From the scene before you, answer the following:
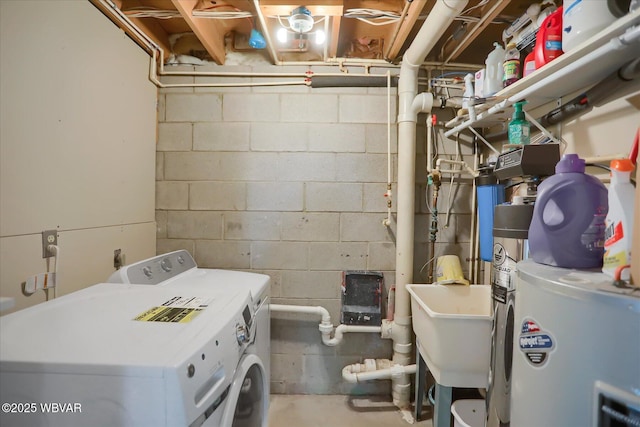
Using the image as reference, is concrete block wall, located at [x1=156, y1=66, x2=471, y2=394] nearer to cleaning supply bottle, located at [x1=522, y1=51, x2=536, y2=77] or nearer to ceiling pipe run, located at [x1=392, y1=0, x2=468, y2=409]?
ceiling pipe run, located at [x1=392, y1=0, x2=468, y2=409]

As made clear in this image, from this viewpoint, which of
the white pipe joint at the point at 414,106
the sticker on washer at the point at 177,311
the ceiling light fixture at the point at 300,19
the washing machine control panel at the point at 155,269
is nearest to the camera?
the sticker on washer at the point at 177,311

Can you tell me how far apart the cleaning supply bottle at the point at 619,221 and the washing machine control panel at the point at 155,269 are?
5.20ft

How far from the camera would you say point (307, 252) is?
1839 millimetres

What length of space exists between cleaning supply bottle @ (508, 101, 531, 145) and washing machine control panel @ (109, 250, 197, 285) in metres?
1.69

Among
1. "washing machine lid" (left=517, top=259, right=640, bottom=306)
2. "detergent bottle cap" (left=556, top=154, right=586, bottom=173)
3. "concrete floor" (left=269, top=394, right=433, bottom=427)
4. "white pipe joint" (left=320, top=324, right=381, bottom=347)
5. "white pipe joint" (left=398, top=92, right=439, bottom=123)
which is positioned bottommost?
"concrete floor" (left=269, top=394, right=433, bottom=427)

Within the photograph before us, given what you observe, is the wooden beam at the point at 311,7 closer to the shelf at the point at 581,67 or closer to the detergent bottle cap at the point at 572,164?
the shelf at the point at 581,67

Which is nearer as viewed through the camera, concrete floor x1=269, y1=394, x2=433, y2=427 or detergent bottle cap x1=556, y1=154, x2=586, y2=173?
detergent bottle cap x1=556, y1=154, x2=586, y2=173

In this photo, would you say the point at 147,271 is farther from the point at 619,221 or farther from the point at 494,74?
the point at 494,74

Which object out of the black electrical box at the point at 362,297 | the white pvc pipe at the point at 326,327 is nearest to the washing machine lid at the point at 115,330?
the white pvc pipe at the point at 326,327

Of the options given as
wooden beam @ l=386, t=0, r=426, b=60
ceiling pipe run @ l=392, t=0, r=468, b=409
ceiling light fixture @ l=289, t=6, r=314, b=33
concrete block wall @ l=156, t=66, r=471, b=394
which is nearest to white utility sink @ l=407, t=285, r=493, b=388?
ceiling pipe run @ l=392, t=0, r=468, b=409

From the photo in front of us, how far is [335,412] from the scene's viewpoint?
5.58ft

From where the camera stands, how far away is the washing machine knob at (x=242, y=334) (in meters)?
0.91

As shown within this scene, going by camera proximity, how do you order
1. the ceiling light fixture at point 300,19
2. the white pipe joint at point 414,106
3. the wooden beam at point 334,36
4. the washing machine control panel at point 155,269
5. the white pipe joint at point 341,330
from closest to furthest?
the washing machine control panel at point 155,269 < the ceiling light fixture at point 300,19 < the wooden beam at point 334,36 < the white pipe joint at point 414,106 < the white pipe joint at point 341,330

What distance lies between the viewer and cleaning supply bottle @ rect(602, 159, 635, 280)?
602 millimetres
